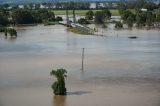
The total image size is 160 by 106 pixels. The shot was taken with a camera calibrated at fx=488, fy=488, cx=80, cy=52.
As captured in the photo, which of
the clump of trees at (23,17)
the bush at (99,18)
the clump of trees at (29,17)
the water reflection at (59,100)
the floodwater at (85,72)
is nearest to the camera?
the water reflection at (59,100)

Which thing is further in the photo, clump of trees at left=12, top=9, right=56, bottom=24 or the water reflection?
clump of trees at left=12, top=9, right=56, bottom=24

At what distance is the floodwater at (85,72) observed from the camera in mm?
12328

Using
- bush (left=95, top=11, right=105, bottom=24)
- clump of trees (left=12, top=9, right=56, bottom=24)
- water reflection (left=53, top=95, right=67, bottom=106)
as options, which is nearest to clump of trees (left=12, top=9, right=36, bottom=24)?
clump of trees (left=12, top=9, right=56, bottom=24)

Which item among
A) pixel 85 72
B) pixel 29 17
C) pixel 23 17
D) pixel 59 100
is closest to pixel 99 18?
pixel 29 17

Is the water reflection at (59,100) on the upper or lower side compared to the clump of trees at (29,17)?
upper

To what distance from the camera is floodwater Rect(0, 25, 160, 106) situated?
12.3 meters

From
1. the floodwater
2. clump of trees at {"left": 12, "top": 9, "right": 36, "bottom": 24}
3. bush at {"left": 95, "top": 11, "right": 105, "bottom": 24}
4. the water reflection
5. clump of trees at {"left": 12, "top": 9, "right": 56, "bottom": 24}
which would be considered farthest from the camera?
clump of trees at {"left": 12, "top": 9, "right": 56, "bottom": 24}

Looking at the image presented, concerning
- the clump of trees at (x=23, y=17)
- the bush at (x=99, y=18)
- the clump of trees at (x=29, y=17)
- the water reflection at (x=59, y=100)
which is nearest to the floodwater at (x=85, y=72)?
the water reflection at (x=59, y=100)

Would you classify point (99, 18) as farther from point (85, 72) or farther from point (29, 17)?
point (85, 72)

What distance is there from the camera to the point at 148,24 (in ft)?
118

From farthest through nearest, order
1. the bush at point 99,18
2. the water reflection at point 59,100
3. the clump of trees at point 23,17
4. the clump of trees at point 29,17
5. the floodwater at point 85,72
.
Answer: the clump of trees at point 29,17
the clump of trees at point 23,17
the bush at point 99,18
the floodwater at point 85,72
the water reflection at point 59,100

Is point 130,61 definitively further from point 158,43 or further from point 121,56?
point 158,43

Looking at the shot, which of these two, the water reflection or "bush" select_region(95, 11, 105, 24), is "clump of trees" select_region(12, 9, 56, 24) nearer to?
"bush" select_region(95, 11, 105, 24)

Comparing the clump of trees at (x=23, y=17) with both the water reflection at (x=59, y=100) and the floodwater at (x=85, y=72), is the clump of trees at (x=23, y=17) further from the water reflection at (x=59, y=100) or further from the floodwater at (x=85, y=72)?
the water reflection at (x=59, y=100)
